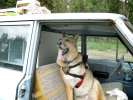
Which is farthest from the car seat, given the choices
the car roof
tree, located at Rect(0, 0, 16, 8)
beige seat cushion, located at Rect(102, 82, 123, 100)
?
tree, located at Rect(0, 0, 16, 8)

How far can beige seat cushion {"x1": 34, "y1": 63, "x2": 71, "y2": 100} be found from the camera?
3.33 m

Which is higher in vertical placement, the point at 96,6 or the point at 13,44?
the point at 13,44

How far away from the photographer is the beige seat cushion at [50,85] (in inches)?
131

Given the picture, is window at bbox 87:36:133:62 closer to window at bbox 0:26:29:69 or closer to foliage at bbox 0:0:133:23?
window at bbox 0:26:29:69

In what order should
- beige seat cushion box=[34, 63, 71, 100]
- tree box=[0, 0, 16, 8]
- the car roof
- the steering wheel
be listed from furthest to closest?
tree box=[0, 0, 16, 8]
the steering wheel
beige seat cushion box=[34, 63, 71, 100]
the car roof

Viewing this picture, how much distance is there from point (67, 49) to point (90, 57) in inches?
37.8

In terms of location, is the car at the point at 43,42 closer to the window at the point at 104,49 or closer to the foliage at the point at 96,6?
the window at the point at 104,49

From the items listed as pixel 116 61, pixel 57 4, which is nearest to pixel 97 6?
pixel 57 4

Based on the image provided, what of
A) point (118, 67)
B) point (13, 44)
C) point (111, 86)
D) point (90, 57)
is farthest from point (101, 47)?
point (13, 44)

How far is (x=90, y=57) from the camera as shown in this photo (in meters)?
4.58

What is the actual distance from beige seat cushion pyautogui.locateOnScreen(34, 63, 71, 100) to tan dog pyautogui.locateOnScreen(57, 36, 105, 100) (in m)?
0.09

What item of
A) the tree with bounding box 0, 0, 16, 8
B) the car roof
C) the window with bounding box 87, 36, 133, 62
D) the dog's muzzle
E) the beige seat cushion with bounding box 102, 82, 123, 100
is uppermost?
the car roof

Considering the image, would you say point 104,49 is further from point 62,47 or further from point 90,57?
point 62,47

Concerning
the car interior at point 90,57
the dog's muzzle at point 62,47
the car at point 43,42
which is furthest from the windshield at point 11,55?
the dog's muzzle at point 62,47
